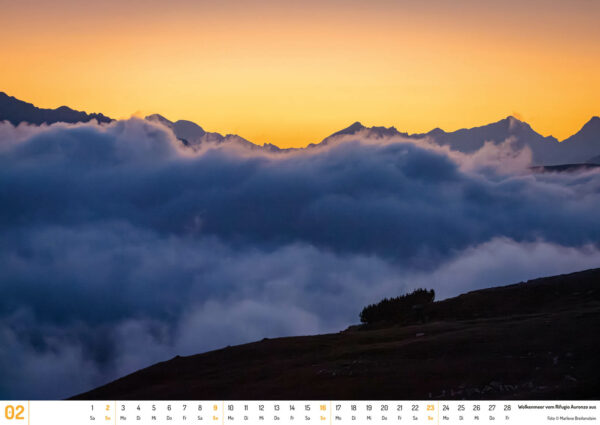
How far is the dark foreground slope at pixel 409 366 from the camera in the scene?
23.3m

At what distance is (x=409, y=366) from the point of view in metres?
27.2

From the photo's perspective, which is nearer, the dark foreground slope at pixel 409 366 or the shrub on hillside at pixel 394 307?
the dark foreground slope at pixel 409 366

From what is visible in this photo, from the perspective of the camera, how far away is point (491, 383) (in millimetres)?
23406
